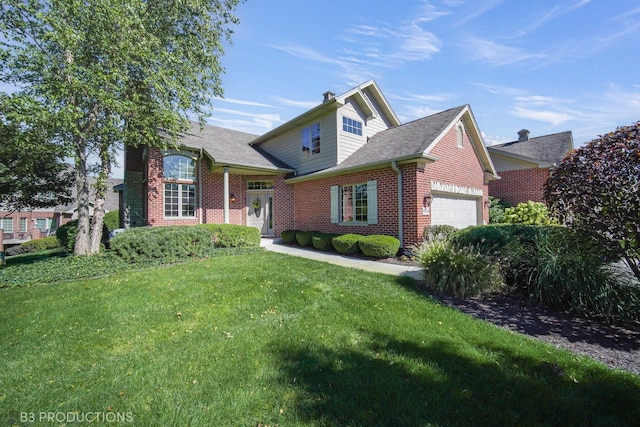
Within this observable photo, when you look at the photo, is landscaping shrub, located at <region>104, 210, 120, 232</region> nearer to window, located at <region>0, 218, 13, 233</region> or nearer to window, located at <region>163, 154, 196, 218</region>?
window, located at <region>163, 154, 196, 218</region>

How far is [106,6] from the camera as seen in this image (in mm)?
7547

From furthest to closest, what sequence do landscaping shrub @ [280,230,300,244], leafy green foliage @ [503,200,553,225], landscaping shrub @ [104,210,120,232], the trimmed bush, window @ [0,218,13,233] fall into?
1. window @ [0,218,13,233]
2. landscaping shrub @ [104,210,120,232]
3. landscaping shrub @ [280,230,300,244]
4. leafy green foliage @ [503,200,553,225]
5. the trimmed bush

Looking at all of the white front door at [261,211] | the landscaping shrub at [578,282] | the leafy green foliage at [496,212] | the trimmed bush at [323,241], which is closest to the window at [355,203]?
the trimmed bush at [323,241]

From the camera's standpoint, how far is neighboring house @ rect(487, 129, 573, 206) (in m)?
15.9

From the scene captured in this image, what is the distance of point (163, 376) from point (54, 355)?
1.55 m

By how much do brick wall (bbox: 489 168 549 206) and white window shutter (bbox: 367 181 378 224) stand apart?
11.4 metres

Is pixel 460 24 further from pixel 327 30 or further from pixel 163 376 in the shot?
pixel 163 376

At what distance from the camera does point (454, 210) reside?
38.9 ft

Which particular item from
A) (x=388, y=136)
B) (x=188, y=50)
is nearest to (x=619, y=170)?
(x=388, y=136)

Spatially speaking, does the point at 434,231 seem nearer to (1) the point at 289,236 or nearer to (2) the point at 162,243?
(1) the point at 289,236

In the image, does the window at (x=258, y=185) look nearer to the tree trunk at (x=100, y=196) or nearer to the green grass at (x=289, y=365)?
the tree trunk at (x=100, y=196)

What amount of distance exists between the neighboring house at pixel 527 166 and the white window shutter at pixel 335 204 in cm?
1173

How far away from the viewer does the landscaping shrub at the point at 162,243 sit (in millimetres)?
8250

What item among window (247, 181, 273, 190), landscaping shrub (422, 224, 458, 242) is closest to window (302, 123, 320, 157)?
window (247, 181, 273, 190)
